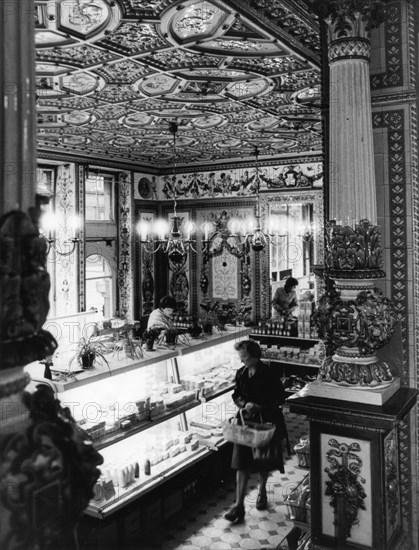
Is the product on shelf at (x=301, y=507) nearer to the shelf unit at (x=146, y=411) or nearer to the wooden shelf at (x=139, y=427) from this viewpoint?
the shelf unit at (x=146, y=411)

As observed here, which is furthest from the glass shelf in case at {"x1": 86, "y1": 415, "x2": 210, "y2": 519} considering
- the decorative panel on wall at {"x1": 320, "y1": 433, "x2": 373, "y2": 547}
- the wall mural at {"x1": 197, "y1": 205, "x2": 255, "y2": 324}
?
the wall mural at {"x1": 197, "y1": 205, "x2": 255, "y2": 324}

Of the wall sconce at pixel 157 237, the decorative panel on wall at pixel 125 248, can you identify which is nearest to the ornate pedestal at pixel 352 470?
the wall sconce at pixel 157 237

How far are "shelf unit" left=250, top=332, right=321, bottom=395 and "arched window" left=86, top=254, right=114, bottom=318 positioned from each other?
384cm

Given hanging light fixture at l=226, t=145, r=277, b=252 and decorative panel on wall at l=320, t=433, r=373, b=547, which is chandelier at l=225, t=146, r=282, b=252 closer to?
hanging light fixture at l=226, t=145, r=277, b=252

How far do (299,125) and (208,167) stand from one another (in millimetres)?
4442

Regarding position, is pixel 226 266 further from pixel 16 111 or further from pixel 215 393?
pixel 16 111

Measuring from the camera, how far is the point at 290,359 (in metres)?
11.3

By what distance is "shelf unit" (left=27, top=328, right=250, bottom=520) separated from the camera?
548 centimetres

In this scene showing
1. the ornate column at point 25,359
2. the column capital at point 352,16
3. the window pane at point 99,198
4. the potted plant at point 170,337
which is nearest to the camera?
the ornate column at point 25,359

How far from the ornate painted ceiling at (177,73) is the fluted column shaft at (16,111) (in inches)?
137

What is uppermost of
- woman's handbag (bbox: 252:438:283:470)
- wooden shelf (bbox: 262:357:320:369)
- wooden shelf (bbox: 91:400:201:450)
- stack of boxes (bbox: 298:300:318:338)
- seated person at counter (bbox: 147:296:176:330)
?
seated person at counter (bbox: 147:296:176:330)

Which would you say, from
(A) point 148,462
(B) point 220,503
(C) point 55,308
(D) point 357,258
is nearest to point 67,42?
(D) point 357,258

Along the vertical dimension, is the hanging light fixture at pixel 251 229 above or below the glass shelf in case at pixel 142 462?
above

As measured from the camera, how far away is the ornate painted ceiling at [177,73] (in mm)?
5047
